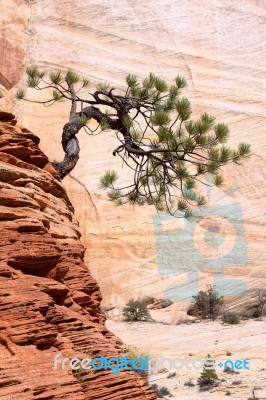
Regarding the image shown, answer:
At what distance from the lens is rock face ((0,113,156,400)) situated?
404 centimetres

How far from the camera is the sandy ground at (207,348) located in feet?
27.6

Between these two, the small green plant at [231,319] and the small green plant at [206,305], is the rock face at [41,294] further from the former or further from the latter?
the small green plant at [206,305]

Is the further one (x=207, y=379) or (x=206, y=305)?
(x=206, y=305)

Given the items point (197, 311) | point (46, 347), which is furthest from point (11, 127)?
point (197, 311)

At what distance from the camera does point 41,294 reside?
4.50 meters

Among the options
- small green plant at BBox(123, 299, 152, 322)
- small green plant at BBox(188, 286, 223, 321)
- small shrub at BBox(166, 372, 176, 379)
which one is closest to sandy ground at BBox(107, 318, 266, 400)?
small shrub at BBox(166, 372, 176, 379)

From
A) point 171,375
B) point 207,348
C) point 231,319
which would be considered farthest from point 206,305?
point 171,375

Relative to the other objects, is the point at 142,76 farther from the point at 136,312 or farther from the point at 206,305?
the point at 136,312

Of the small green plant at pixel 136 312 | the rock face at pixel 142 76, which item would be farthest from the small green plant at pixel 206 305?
the small green plant at pixel 136 312

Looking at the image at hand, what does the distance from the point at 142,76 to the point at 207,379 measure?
13.4 m

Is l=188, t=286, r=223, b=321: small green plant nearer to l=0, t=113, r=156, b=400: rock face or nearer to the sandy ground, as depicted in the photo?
the sandy ground

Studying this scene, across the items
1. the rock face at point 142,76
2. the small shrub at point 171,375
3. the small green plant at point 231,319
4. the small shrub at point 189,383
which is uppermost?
the rock face at point 142,76

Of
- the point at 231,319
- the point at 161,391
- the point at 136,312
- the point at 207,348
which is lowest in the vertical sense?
the point at 161,391

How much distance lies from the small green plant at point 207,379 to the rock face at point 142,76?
606cm
